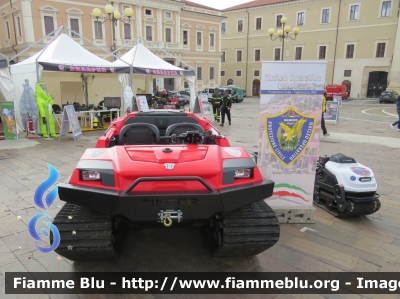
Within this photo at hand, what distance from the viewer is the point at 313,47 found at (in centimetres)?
4197

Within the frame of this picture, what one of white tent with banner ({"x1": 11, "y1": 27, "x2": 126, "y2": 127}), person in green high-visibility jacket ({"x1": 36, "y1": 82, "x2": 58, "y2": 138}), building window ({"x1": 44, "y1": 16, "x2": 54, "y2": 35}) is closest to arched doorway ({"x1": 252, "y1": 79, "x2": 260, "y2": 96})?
building window ({"x1": 44, "y1": 16, "x2": 54, "y2": 35})

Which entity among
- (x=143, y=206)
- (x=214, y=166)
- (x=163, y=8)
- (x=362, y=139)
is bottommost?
(x=362, y=139)

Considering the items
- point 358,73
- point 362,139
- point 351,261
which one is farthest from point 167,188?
point 358,73

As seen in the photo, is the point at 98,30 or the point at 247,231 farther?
the point at 98,30

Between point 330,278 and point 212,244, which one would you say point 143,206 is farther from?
point 330,278

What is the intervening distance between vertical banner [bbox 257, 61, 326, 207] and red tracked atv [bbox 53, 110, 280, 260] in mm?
1167

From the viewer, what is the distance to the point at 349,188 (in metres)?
3.96

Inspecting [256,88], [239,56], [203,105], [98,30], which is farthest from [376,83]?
[98,30]

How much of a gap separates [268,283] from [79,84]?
15155mm

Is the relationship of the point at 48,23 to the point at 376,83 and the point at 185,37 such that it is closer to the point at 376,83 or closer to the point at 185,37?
the point at 185,37

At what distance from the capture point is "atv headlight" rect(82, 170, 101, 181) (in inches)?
97.6

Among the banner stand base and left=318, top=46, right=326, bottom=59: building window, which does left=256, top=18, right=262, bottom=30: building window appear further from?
the banner stand base

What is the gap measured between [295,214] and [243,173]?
1.81m

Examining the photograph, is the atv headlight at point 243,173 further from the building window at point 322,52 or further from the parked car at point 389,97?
the building window at point 322,52
